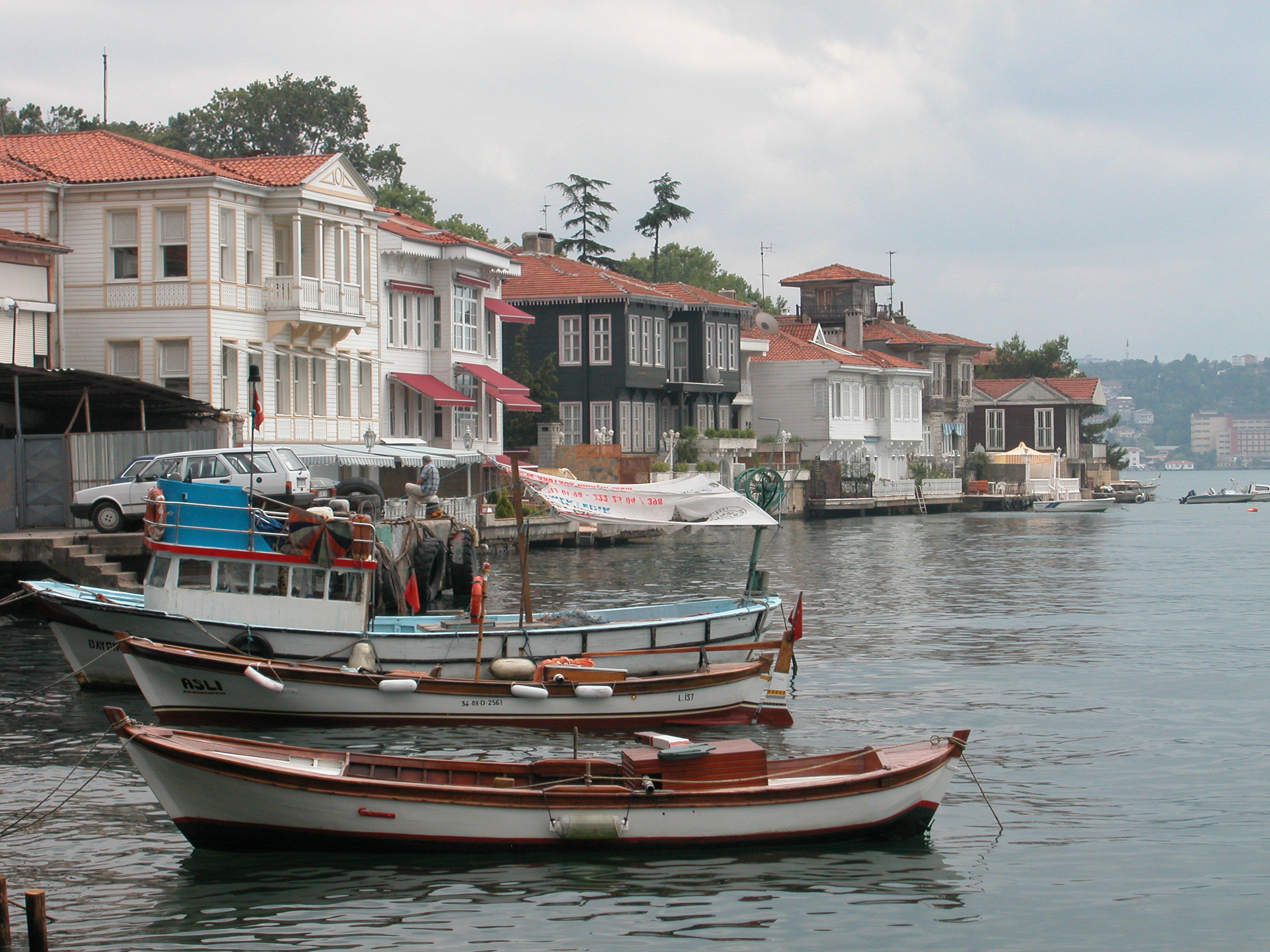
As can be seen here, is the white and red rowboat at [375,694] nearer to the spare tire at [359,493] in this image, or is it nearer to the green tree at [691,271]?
the spare tire at [359,493]

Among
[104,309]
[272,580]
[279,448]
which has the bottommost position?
[272,580]

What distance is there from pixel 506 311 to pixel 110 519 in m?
31.7

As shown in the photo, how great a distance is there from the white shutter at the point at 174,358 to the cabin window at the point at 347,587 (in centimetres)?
2139

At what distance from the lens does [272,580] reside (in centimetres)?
2320

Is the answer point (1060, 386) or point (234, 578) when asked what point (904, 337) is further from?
point (234, 578)

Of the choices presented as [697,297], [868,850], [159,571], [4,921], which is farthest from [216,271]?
[697,297]

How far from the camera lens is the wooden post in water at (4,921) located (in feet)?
37.6

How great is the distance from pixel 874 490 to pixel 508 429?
2799 cm

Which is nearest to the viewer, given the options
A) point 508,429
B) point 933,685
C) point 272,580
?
point 272,580

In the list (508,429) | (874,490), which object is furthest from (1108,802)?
(874,490)

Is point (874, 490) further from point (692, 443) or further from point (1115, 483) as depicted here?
point (1115, 483)

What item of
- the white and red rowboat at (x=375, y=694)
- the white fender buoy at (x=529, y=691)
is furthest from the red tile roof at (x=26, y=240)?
the white fender buoy at (x=529, y=691)


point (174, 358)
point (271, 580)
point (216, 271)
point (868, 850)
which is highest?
point (216, 271)

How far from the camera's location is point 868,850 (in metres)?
16.1
